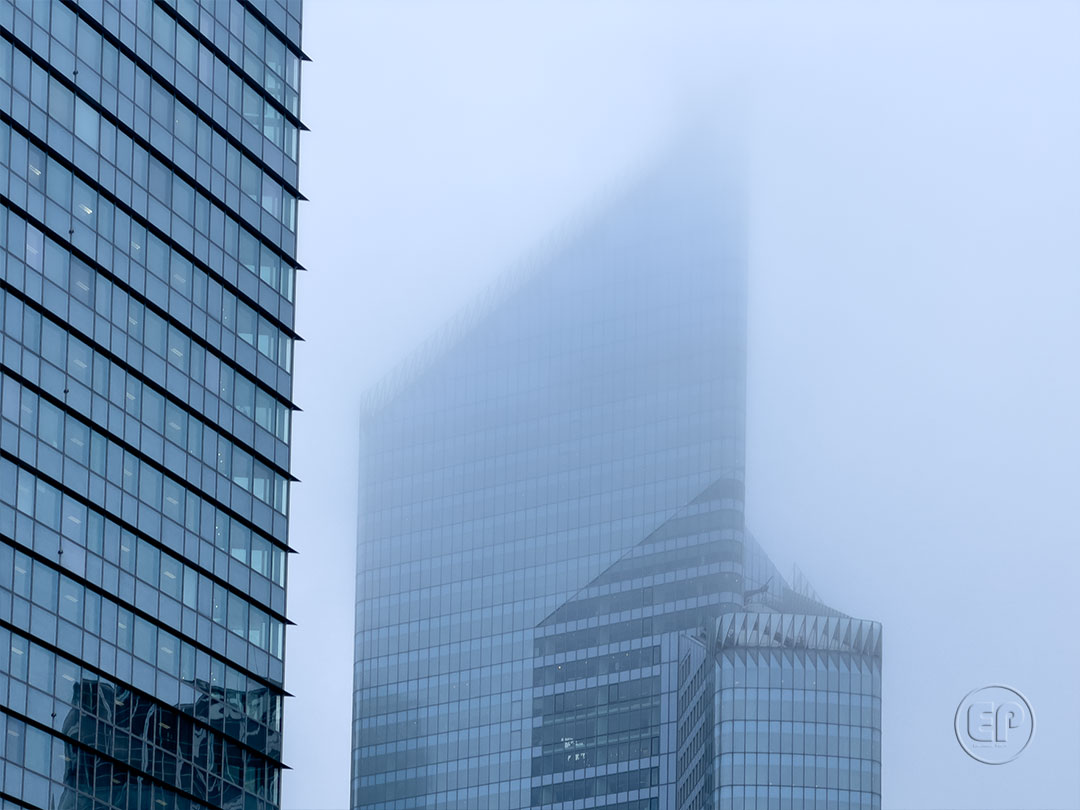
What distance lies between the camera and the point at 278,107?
4633 inches

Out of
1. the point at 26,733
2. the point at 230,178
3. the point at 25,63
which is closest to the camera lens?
the point at 26,733

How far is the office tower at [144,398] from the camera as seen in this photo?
92875 millimetres

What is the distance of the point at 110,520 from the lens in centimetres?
9819

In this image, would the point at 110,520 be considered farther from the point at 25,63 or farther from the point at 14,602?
the point at 25,63

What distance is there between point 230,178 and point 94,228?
45.8 ft

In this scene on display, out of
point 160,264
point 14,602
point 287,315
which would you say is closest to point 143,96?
point 160,264

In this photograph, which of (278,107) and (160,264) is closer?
(160,264)

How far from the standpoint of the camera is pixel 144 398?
102500 millimetres

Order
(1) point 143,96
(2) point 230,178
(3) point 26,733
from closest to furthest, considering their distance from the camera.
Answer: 1. (3) point 26,733
2. (1) point 143,96
3. (2) point 230,178

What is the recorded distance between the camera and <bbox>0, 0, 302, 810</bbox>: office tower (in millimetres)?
92875

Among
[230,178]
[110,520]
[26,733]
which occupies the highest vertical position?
[230,178]

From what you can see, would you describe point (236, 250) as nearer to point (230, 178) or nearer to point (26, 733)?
point (230, 178)

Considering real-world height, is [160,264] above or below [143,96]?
below

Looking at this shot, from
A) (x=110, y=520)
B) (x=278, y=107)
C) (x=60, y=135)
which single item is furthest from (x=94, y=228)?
(x=278, y=107)
